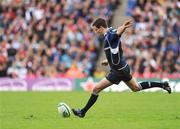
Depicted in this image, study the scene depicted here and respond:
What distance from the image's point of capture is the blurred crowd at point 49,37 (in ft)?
90.4

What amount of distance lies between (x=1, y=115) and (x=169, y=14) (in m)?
15.9

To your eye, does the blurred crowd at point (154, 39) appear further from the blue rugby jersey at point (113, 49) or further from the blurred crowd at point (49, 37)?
the blue rugby jersey at point (113, 49)

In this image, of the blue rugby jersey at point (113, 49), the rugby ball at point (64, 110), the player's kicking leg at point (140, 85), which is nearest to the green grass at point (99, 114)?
the rugby ball at point (64, 110)

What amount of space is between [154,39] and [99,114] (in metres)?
13.7

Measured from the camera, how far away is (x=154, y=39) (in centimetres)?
2862

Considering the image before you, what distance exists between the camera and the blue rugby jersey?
44.7ft

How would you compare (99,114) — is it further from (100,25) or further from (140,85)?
(100,25)

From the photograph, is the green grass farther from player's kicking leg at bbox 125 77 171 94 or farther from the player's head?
the player's head

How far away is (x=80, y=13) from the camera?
29.9m

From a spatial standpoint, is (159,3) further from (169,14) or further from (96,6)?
(96,6)

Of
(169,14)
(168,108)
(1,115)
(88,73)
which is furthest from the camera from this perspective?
(169,14)

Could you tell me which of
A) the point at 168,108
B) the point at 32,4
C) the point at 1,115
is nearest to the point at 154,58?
the point at 32,4

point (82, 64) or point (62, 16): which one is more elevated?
point (62, 16)

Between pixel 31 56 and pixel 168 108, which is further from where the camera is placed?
pixel 31 56
